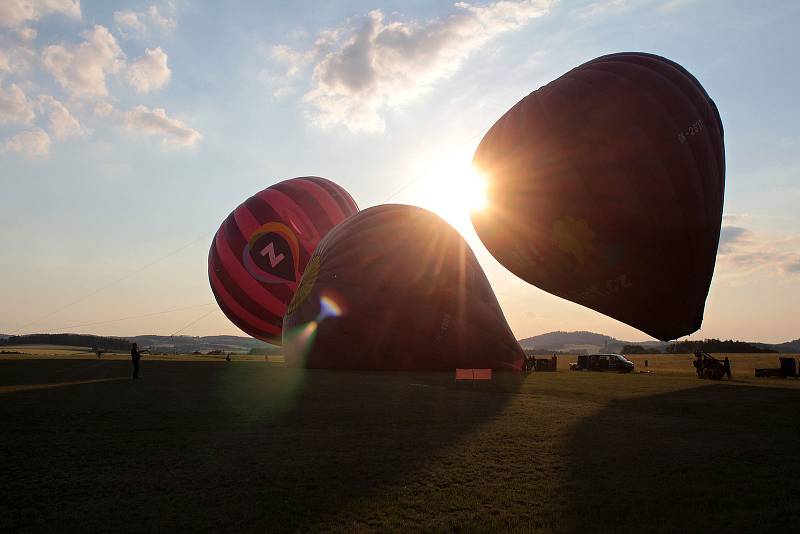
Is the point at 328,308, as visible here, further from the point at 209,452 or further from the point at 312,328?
the point at 209,452

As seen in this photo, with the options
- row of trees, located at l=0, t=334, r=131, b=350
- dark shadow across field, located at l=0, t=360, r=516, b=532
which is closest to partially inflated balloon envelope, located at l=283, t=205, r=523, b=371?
dark shadow across field, located at l=0, t=360, r=516, b=532

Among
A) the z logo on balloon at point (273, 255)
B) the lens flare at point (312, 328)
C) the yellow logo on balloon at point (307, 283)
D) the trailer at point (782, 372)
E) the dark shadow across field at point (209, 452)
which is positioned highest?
the z logo on balloon at point (273, 255)

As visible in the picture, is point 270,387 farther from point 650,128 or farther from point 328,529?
point 650,128

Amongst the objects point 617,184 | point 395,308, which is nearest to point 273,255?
point 395,308

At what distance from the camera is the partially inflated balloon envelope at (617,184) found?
15547 millimetres

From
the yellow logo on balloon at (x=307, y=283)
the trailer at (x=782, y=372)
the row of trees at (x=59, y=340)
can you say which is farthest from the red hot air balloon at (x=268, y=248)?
the row of trees at (x=59, y=340)

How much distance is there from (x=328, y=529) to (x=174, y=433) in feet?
14.4

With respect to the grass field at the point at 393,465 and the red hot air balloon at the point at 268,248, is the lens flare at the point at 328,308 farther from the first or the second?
the grass field at the point at 393,465

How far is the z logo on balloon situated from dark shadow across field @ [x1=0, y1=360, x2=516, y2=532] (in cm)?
1356

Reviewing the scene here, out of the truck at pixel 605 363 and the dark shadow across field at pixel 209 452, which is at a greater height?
the truck at pixel 605 363

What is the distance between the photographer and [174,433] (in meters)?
7.57

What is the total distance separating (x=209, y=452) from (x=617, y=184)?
44.0 ft

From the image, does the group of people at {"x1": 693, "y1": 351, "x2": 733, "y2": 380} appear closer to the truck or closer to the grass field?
the truck

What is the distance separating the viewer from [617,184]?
51.0 ft
